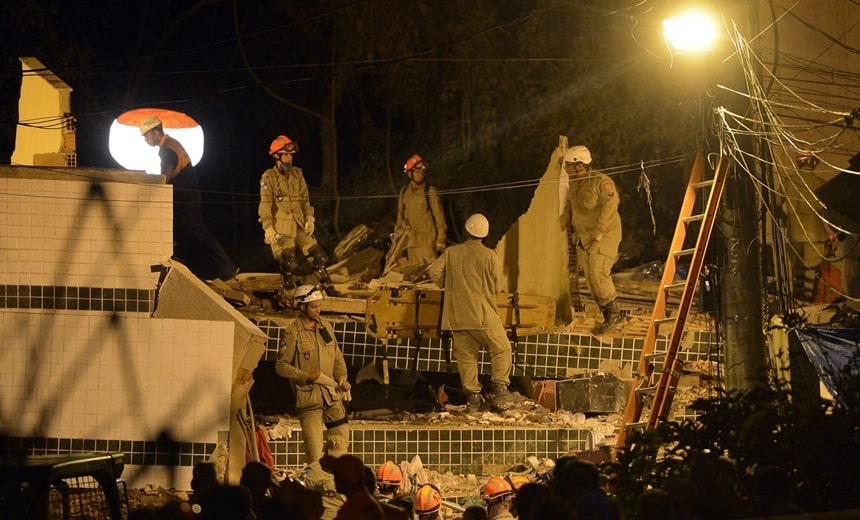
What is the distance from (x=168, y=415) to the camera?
12102mm

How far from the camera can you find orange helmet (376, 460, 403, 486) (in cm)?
1270

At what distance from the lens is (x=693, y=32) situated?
11164mm

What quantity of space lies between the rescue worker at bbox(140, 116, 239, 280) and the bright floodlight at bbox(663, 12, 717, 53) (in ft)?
21.8

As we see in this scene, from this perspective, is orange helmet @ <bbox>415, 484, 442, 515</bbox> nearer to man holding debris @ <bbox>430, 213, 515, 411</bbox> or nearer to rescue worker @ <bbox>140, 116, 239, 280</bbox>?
man holding debris @ <bbox>430, 213, 515, 411</bbox>

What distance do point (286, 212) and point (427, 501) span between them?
610cm

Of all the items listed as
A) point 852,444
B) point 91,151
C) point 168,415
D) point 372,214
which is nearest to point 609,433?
point 168,415

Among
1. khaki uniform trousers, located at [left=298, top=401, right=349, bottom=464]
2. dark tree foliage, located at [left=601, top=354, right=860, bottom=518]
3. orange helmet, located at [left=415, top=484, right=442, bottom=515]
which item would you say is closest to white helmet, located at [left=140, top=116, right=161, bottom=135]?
khaki uniform trousers, located at [left=298, top=401, right=349, bottom=464]

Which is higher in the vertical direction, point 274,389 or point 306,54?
point 306,54

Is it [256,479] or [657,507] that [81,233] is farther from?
[657,507]

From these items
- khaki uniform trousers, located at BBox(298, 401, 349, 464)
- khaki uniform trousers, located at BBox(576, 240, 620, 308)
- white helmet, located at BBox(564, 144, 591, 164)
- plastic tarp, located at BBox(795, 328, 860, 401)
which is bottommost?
khaki uniform trousers, located at BBox(298, 401, 349, 464)

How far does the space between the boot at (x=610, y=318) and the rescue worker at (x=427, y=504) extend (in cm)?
463

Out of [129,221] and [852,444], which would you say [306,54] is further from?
[852,444]

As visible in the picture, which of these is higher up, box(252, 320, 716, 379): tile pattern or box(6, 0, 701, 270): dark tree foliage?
box(6, 0, 701, 270): dark tree foliage

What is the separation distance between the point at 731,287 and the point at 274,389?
23.6ft
